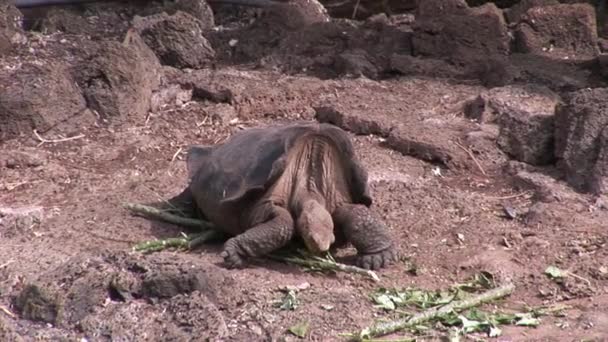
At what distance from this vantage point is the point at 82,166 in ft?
19.3

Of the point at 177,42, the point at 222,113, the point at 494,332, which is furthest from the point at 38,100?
the point at 494,332

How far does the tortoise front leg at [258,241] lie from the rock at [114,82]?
7.80ft

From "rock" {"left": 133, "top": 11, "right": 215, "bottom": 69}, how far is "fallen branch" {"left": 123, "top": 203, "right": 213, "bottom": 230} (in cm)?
275

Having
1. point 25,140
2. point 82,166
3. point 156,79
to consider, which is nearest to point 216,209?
point 82,166

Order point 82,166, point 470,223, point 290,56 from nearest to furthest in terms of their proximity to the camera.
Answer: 1. point 470,223
2. point 82,166
3. point 290,56

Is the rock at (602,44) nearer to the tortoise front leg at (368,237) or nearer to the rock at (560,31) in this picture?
the rock at (560,31)

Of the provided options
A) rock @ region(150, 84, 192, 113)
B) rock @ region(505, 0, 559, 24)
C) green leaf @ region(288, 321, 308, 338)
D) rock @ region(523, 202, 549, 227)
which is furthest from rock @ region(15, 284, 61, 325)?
rock @ region(505, 0, 559, 24)

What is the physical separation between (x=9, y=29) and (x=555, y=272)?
4151 millimetres

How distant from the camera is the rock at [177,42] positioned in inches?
300

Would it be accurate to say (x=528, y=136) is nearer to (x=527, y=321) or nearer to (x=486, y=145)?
(x=486, y=145)

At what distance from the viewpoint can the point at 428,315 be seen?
393 cm

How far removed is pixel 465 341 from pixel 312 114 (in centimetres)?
309

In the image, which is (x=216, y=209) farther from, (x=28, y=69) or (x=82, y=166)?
(x=28, y=69)

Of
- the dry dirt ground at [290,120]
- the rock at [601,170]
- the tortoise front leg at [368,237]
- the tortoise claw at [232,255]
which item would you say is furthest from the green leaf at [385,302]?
the rock at [601,170]
